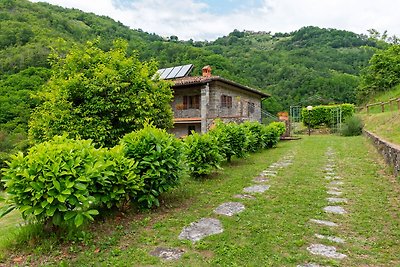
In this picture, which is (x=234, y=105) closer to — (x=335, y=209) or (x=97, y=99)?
(x=97, y=99)

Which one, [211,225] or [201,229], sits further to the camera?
[211,225]

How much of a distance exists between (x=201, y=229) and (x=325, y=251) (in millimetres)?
1403

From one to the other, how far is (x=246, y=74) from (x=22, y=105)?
82.5 ft

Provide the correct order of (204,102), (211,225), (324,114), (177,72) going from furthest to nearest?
1. (324,114)
2. (177,72)
3. (204,102)
4. (211,225)

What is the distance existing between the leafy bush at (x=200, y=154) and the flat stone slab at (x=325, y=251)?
3477 millimetres

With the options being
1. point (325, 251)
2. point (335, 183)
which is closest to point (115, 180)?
point (325, 251)

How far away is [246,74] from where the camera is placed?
1501 inches

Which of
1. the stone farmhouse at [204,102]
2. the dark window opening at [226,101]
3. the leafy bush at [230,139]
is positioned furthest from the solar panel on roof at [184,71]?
the leafy bush at [230,139]

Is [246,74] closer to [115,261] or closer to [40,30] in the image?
[40,30]

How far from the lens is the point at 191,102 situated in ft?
62.3

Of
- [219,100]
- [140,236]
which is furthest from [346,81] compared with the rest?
[140,236]

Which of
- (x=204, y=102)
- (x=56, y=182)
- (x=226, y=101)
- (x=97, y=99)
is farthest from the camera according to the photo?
(x=226, y=101)

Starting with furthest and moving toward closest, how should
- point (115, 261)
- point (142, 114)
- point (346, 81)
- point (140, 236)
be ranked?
point (346, 81), point (142, 114), point (140, 236), point (115, 261)

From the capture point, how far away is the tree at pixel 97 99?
6.82m
